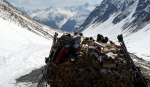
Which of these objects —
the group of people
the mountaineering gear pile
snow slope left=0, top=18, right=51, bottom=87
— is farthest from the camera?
snow slope left=0, top=18, right=51, bottom=87

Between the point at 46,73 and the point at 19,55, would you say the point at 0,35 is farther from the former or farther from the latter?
the point at 46,73

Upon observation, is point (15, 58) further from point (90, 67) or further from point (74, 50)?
point (90, 67)

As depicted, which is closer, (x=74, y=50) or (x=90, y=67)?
(x=90, y=67)

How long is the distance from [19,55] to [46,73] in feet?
89.1

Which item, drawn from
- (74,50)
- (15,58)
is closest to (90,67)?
(74,50)

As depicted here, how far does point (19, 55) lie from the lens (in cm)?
4403

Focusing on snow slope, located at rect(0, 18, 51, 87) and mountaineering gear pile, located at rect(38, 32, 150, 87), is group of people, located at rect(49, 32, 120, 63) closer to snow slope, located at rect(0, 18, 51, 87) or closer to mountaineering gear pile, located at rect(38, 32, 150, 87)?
mountaineering gear pile, located at rect(38, 32, 150, 87)

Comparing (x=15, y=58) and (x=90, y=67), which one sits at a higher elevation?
(x=15, y=58)

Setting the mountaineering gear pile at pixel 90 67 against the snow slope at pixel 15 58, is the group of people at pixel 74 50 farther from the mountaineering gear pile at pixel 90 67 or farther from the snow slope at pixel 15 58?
the snow slope at pixel 15 58

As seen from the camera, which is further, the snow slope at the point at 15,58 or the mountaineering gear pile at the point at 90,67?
the snow slope at the point at 15,58

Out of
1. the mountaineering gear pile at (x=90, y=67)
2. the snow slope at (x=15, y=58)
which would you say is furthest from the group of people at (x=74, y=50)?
the snow slope at (x=15, y=58)

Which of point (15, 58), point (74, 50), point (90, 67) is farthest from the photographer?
point (15, 58)

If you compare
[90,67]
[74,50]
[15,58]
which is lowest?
[90,67]

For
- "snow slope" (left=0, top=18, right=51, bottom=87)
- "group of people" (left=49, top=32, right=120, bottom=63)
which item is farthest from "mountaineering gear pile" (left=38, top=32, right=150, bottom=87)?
"snow slope" (left=0, top=18, right=51, bottom=87)
